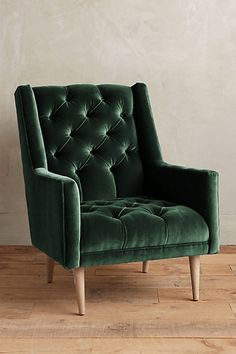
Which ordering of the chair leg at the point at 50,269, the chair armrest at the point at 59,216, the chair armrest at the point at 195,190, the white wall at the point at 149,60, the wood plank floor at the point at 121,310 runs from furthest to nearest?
the white wall at the point at 149,60, the chair leg at the point at 50,269, the chair armrest at the point at 195,190, the chair armrest at the point at 59,216, the wood plank floor at the point at 121,310

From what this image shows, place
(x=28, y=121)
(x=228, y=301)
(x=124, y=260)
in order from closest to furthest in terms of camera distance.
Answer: (x=124, y=260)
(x=228, y=301)
(x=28, y=121)

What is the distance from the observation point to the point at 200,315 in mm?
2289

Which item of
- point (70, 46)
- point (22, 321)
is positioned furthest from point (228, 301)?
point (70, 46)

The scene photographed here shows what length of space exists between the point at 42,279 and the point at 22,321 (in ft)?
1.93

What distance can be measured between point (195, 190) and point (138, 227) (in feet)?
1.24

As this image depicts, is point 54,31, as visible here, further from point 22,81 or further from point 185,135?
point 185,135

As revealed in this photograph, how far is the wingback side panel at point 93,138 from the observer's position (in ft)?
9.21

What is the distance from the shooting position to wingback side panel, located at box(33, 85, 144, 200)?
281cm

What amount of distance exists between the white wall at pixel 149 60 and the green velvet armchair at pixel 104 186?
46cm

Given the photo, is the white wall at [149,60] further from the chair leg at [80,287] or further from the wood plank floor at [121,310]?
the chair leg at [80,287]

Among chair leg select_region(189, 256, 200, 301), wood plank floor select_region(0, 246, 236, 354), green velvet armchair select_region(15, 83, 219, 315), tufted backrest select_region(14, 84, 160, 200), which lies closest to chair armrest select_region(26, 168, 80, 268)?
green velvet armchair select_region(15, 83, 219, 315)

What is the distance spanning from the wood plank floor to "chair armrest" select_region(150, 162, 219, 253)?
1.11 ft

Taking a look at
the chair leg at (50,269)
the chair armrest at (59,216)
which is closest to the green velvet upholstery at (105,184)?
the chair armrest at (59,216)

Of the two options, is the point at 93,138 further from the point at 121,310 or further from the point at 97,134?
the point at 121,310
